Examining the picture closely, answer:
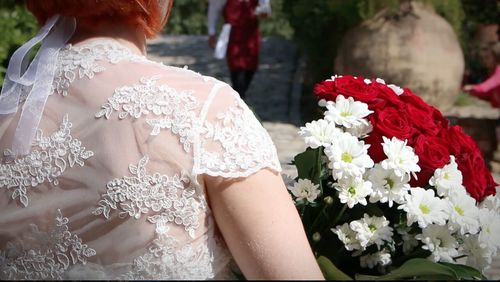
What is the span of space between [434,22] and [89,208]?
7.58 metres

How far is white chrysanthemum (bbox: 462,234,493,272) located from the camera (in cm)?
173

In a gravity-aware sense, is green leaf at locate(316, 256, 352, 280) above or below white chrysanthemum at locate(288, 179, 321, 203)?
above

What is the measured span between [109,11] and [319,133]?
530 millimetres

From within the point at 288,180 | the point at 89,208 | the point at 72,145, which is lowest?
the point at 288,180

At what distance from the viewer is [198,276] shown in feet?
5.04

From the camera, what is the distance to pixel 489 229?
1.74 metres

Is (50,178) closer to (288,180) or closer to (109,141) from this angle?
(109,141)

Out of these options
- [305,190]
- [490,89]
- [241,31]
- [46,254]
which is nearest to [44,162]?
[46,254]

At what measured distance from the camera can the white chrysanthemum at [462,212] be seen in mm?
1695

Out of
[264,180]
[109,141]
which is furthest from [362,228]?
[109,141]

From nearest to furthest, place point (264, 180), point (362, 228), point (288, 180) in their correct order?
1. point (264, 180)
2. point (362, 228)
3. point (288, 180)

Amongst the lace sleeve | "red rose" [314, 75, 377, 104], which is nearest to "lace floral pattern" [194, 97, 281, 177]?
the lace sleeve

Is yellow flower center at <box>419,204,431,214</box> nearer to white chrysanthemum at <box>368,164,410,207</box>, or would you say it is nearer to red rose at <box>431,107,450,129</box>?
white chrysanthemum at <box>368,164,410,207</box>

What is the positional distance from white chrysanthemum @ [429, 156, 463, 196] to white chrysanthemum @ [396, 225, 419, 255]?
0.11 metres
